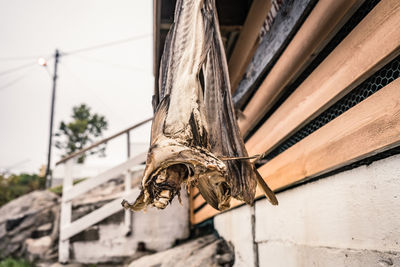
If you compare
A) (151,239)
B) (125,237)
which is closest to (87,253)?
(125,237)

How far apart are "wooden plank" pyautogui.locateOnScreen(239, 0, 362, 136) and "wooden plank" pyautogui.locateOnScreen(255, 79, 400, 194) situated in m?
0.51

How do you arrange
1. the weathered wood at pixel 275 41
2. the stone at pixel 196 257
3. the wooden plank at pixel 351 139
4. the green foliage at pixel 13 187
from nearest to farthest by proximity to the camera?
the wooden plank at pixel 351 139, the weathered wood at pixel 275 41, the stone at pixel 196 257, the green foliage at pixel 13 187

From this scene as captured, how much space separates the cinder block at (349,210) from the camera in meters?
1.38

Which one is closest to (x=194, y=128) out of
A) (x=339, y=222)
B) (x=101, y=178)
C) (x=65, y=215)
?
(x=339, y=222)

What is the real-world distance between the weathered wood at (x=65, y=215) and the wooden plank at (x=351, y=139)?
4947 millimetres

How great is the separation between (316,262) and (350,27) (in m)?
1.39

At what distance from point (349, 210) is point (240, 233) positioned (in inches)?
88.1

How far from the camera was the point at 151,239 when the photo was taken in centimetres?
609

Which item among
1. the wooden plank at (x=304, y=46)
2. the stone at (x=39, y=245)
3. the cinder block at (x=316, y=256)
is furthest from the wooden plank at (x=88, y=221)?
the wooden plank at (x=304, y=46)

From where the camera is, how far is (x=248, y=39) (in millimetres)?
3518

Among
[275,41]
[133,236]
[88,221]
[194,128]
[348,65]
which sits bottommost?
[133,236]

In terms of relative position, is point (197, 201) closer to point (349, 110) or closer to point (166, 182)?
point (349, 110)

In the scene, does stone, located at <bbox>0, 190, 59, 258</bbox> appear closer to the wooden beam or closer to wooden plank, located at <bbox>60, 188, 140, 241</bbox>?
wooden plank, located at <bbox>60, 188, 140, 241</bbox>

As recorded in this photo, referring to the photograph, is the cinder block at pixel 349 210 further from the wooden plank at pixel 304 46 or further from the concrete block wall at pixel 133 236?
the concrete block wall at pixel 133 236
